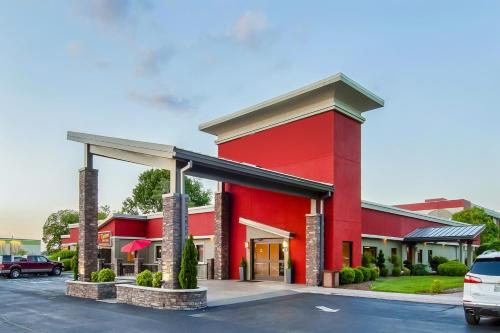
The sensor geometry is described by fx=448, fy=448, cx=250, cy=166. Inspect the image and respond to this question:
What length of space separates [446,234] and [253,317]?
21.6m

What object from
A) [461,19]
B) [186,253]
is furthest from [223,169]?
[461,19]

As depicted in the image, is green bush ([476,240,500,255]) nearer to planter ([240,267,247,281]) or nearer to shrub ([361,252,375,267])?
shrub ([361,252,375,267])

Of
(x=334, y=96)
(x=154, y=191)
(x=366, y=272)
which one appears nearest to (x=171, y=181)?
(x=334, y=96)

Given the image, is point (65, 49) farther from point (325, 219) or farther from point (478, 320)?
point (478, 320)

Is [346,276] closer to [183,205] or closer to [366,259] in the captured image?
[366,259]

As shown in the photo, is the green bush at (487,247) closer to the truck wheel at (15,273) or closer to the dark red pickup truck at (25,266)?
the dark red pickup truck at (25,266)

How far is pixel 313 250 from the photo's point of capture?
22422mm

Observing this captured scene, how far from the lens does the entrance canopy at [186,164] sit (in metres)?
16.1

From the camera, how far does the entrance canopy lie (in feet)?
52.7

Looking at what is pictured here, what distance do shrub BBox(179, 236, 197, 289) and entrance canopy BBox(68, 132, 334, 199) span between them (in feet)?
7.08

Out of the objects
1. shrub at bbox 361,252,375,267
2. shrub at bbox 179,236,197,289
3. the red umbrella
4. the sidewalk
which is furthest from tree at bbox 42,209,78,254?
shrub at bbox 179,236,197,289

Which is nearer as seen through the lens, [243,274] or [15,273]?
[243,274]

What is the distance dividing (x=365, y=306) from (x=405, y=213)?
61.9ft

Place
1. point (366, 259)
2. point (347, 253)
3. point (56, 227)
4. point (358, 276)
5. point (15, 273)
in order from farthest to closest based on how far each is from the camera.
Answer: point (56, 227) < point (15, 273) < point (366, 259) < point (347, 253) < point (358, 276)
